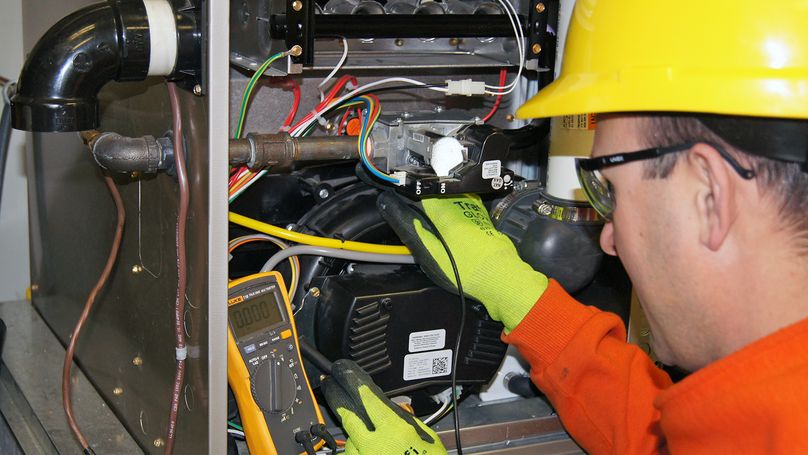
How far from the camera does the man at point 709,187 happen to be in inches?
34.0

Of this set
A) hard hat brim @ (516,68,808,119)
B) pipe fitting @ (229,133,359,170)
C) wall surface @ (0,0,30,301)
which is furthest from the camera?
wall surface @ (0,0,30,301)

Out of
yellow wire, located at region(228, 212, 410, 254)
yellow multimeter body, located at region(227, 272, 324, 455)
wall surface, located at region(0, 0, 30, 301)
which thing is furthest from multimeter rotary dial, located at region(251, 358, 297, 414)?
wall surface, located at region(0, 0, 30, 301)

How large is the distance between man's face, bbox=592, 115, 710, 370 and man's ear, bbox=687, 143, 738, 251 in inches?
0.7

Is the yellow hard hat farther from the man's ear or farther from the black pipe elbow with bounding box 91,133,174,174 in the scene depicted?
the black pipe elbow with bounding box 91,133,174,174

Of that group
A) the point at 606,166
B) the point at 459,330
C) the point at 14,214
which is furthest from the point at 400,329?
the point at 14,214

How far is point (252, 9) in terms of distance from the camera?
1199mm

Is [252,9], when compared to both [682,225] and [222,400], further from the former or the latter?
[682,225]

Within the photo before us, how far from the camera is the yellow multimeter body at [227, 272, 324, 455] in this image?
3.83 feet

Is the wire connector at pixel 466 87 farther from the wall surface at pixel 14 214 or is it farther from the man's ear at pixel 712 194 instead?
the wall surface at pixel 14 214

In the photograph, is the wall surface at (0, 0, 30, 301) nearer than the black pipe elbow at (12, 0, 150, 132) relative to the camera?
No

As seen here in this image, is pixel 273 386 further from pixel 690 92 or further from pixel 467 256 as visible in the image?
pixel 690 92

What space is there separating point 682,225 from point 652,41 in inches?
7.6

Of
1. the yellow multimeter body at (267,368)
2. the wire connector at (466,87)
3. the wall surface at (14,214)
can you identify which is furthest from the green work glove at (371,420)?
the wall surface at (14,214)

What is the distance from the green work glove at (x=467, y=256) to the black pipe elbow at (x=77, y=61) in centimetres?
45
